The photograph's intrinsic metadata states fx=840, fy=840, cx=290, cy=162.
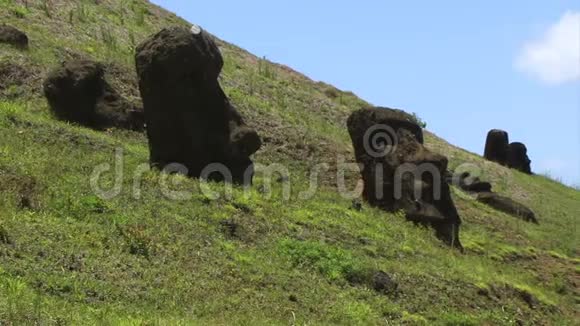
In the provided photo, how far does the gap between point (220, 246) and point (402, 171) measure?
10839 millimetres


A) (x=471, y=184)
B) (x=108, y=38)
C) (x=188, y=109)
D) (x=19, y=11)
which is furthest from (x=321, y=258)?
(x=19, y=11)

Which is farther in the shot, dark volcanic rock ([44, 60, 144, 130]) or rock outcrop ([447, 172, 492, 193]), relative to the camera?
rock outcrop ([447, 172, 492, 193])

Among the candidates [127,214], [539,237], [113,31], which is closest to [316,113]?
[113,31]

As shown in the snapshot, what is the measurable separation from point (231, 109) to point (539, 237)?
14806 millimetres

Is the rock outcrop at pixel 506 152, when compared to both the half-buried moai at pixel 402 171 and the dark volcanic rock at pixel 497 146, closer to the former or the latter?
the dark volcanic rock at pixel 497 146

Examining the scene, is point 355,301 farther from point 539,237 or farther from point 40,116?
point 539,237

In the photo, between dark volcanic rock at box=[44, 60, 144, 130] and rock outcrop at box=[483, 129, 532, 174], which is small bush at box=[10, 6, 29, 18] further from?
rock outcrop at box=[483, 129, 532, 174]

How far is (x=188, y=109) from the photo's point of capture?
2445cm

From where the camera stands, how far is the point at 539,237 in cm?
3341

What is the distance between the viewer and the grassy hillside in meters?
14.2

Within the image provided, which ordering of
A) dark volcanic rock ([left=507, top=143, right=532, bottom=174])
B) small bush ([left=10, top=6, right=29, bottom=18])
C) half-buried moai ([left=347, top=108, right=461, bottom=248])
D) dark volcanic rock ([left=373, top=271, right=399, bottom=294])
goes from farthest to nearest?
dark volcanic rock ([left=507, top=143, right=532, bottom=174]), small bush ([left=10, top=6, right=29, bottom=18]), half-buried moai ([left=347, top=108, right=461, bottom=248]), dark volcanic rock ([left=373, top=271, right=399, bottom=294])

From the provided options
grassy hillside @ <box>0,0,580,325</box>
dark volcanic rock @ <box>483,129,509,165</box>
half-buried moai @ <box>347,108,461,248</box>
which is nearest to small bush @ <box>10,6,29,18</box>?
grassy hillside @ <box>0,0,580,325</box>

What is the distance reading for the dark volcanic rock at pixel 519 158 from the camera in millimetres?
57969

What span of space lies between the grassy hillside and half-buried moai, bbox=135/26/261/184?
1.12m
